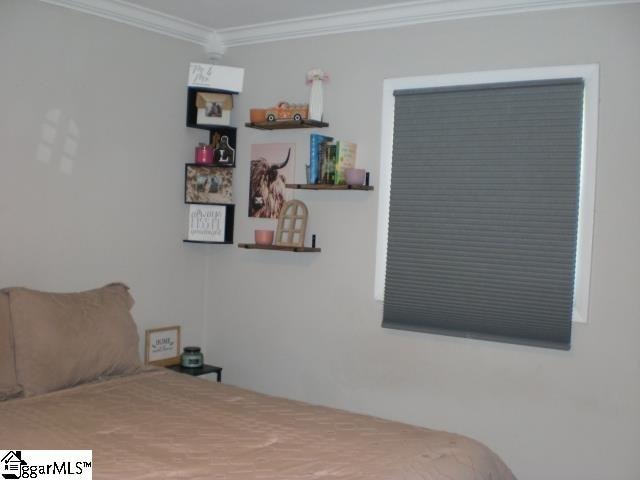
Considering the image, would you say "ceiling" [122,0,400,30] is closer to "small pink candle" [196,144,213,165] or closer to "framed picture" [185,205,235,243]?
"small pink candle" [196,144,213,165]

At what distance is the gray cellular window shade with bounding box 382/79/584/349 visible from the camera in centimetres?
330

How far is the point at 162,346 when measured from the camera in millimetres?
4227

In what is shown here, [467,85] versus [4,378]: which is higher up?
[467,85]

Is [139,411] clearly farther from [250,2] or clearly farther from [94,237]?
[250,2]

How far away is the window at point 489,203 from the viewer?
3.28 m

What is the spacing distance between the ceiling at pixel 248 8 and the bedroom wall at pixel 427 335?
0.66 feet

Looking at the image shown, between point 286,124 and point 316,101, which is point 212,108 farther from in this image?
point 316,101

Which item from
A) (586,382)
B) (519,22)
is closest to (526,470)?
(586,382)

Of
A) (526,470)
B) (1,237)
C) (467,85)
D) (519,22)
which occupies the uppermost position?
(519,22)

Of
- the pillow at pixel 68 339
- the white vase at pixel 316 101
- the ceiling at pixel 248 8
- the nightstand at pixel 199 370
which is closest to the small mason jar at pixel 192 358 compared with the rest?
the nightstand at pixel 199 370

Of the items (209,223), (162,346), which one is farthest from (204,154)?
(162,346)

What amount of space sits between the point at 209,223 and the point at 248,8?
1336mm

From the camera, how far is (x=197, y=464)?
7.00 feet

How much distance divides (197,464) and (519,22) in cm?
260
